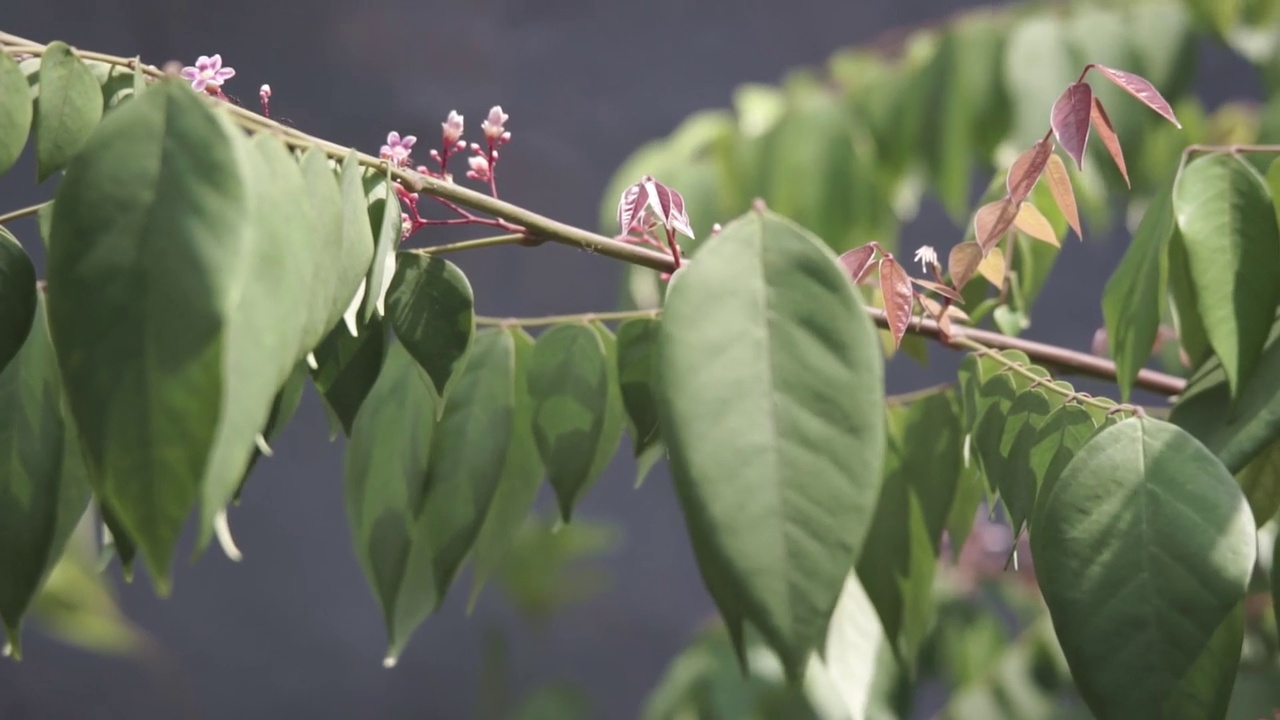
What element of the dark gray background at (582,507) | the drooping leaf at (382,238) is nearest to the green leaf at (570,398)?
the drooping leaf at (382,238)

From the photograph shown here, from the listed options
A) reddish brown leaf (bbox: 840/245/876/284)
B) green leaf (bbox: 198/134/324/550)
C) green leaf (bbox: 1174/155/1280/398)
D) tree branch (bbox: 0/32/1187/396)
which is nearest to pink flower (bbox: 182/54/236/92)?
tree branch (bbox: 0/32/1187/396)

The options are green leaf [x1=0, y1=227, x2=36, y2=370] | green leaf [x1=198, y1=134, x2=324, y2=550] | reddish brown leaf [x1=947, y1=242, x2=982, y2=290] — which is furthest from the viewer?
reddish brown leaf [x1=947, y1=242, x2=982, y2=290]

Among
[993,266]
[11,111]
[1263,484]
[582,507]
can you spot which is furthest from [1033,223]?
[582,507]

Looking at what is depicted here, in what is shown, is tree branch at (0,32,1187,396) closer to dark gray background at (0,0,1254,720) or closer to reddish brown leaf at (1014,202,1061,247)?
reddish brown leaf at (1014,202,1061,247)

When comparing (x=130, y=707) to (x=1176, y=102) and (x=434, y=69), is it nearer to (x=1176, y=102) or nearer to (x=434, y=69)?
(x=434, y=69)

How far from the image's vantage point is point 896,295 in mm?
442

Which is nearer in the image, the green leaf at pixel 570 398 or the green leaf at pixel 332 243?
the green leaf at pixel 332 243

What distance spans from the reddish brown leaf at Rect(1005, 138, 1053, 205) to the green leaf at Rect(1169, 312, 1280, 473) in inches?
4.4

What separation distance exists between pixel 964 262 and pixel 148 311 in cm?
30

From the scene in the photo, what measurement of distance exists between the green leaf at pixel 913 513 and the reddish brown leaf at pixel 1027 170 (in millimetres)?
148

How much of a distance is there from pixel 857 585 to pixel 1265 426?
9.5 inches

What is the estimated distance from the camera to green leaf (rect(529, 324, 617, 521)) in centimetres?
50

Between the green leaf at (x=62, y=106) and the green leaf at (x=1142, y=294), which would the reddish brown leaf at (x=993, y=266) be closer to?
the green leaf at (x=1142, y=294)

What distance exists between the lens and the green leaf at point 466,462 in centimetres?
48
